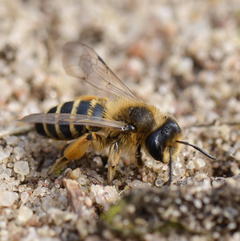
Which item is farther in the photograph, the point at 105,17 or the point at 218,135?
the point at 105,17

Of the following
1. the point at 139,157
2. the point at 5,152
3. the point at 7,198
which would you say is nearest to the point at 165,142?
the point at 139,157

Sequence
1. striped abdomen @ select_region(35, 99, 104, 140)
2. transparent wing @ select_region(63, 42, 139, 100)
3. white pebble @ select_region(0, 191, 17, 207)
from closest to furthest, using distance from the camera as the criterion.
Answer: white pebble @ select_region(0, 191, 17, 207) → striped abdomen @ select_region(35, 99, 104, 140) → transparent wing @ select_region(63, 42, 139, 100)

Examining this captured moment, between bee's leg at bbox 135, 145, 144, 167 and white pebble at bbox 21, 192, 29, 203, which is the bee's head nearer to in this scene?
bee's leg at bbox 135, 145, 144, 167

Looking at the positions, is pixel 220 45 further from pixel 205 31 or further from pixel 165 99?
pixel 165 99

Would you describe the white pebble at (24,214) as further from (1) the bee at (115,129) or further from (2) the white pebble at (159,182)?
(2) the white pebble at (159,182)

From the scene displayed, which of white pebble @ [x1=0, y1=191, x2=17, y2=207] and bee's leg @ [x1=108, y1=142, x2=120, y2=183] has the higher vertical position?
bee's leg @ [x1=108, y1=142, x2=120, y2=183]

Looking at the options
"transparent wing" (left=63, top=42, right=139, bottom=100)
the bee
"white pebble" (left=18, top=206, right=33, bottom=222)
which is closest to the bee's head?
the bee

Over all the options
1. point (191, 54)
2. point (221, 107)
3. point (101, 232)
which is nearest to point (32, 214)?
point (101, 232)
